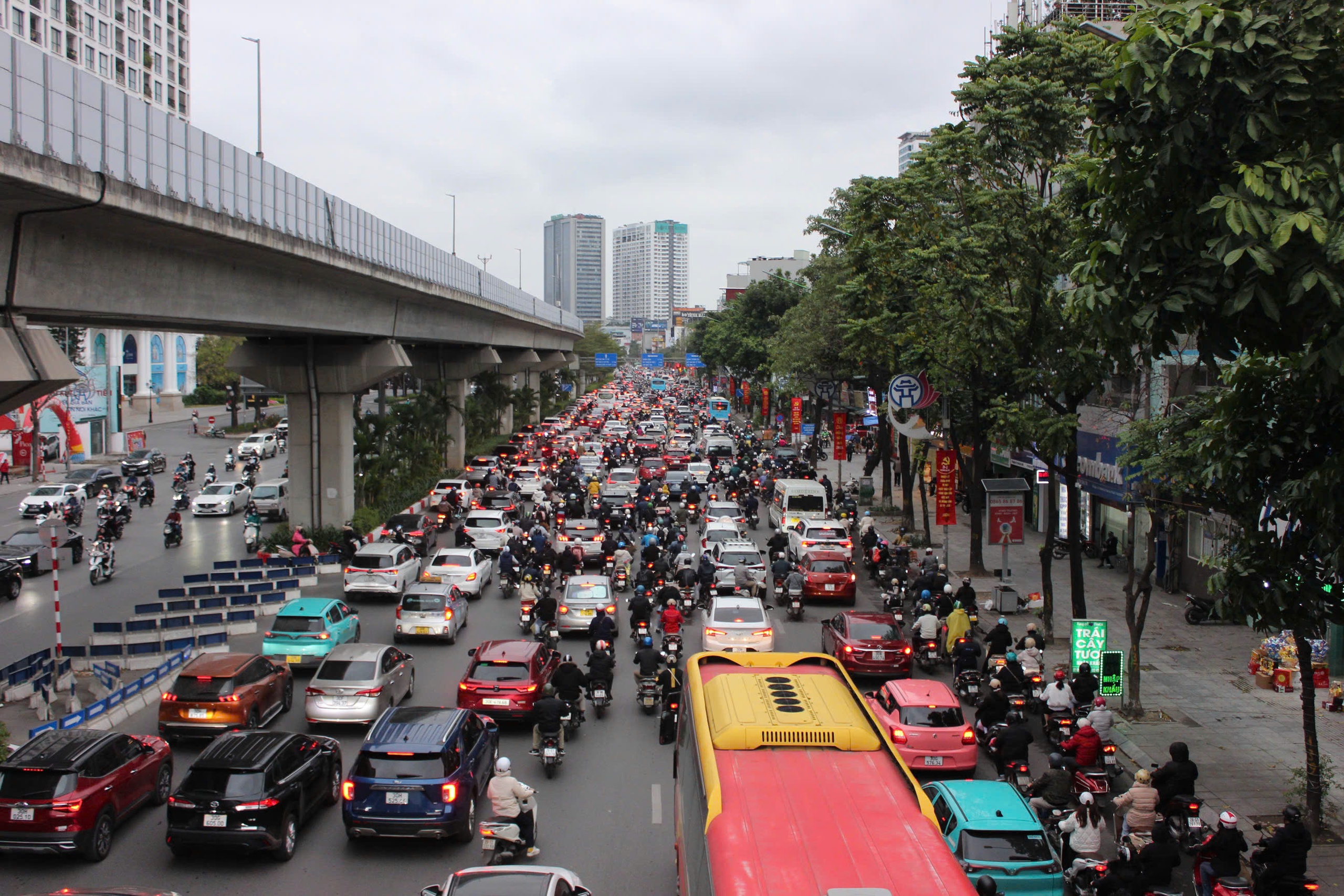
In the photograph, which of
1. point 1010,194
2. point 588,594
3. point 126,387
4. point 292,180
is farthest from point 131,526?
point 126,387

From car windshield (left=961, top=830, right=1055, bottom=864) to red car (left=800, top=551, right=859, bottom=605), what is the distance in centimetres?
1703

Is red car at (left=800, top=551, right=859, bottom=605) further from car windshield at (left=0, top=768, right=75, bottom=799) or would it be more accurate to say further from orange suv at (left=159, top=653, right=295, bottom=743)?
car windshield at (left=0, top=768, right=75, bottom=799)

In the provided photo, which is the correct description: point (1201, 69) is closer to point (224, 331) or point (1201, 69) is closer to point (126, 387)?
point (224, 331)

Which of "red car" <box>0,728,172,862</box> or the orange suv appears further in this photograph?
the orange suv

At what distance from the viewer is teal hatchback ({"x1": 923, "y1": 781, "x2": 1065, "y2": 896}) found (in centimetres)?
1018

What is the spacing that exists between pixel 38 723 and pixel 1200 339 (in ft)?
56.8

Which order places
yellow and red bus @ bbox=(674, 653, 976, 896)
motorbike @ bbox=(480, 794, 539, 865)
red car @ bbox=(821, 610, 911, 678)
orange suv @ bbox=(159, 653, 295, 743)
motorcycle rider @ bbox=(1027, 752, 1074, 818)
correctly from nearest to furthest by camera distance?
yellow and red bus @ bbox=(674, 653, 976, 896)
motorbike @ bbox=(480, 794, 539, 865)
motorcycle rider @ bbox=(1027, 752, 1074, 818)
orange suv @ bbox=(159, 653, 295, 743)
red car @ bbox=(821, 610, 911, 678)

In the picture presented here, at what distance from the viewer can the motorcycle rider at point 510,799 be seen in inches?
447

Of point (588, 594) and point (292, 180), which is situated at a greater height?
point (292, 180)

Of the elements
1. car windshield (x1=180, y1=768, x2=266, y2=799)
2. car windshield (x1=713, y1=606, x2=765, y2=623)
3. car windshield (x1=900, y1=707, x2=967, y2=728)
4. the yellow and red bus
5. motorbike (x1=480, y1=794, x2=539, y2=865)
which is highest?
the yellow and red bus

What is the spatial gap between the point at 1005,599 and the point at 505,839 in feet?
56.6

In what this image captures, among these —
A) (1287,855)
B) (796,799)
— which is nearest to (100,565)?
(796,799)

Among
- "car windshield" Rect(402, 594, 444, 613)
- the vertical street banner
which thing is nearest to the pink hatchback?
"car windshield" Rect(402, 594, 444, 613)

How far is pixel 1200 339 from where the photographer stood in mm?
9250
